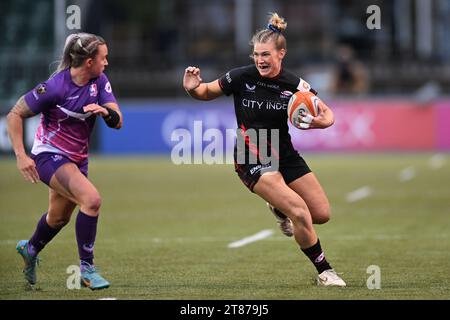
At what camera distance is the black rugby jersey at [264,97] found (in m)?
9.59

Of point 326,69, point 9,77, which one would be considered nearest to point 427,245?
point 9,77

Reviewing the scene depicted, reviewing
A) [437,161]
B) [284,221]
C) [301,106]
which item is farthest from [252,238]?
[437,161]

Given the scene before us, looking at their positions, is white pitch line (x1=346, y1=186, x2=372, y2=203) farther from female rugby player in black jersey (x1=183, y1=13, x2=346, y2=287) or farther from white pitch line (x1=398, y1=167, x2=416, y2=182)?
female rugby player in black jersey (x1=183, y1=13, x2=346, y2=287)

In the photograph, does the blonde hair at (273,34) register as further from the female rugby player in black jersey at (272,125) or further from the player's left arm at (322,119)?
the player's left arm at (322,119)

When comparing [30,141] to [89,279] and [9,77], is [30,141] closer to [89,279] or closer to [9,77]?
[9,77]

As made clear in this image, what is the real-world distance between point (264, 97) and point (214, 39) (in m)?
32.9

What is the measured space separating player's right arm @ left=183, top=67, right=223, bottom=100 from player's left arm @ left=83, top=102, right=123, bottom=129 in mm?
765

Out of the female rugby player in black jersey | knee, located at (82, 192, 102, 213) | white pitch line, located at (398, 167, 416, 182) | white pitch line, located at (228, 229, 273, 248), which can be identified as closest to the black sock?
the female rugby player in black jersey

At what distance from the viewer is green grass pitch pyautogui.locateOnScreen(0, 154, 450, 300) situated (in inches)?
361

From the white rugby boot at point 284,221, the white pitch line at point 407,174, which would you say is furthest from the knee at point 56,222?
the white pitch line at point 407,174

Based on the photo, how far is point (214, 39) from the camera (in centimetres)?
4222

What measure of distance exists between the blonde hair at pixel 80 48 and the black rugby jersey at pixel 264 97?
4.15ft

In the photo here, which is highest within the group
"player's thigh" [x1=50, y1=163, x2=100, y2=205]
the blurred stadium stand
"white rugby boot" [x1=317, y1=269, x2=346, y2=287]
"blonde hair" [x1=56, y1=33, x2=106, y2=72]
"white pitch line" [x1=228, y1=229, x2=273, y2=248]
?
the blurred stadium stand
